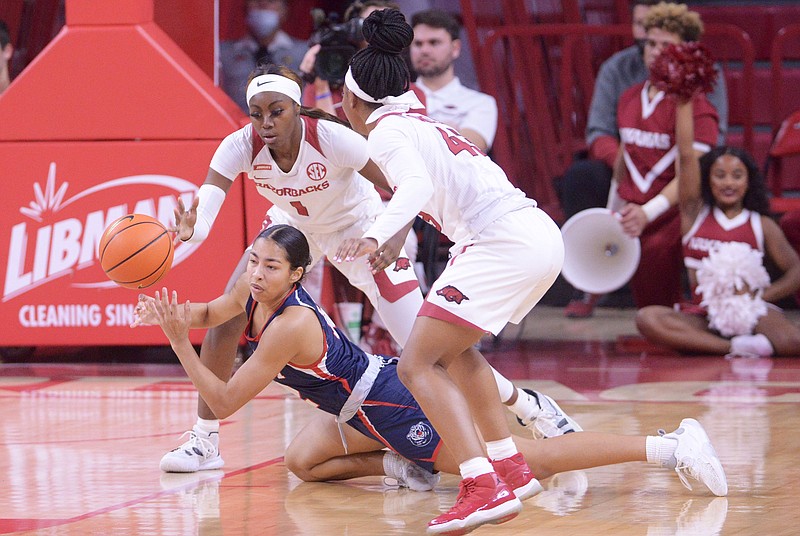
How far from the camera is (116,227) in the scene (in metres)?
5.04

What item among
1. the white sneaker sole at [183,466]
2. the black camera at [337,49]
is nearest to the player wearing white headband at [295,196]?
the white sneaker sole at [183,466]

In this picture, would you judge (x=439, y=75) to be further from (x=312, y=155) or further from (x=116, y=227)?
(x=116, y=227)

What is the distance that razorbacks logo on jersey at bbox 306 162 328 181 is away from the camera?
5.38 metres

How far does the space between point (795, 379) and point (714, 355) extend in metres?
1.04

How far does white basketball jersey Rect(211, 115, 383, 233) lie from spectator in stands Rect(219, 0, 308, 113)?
14.5 feet

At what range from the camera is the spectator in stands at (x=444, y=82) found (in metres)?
8.51

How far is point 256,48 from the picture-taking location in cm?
1020

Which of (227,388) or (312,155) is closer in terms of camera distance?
(227,388)

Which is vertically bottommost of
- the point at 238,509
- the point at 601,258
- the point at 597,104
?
the point at 238,509

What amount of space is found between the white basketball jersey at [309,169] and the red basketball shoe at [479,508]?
182 centimetres

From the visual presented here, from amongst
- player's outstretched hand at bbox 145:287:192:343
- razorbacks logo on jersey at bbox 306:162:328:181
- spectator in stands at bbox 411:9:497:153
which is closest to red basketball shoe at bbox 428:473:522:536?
player's outstretched hand at bbox 145:287:192:343

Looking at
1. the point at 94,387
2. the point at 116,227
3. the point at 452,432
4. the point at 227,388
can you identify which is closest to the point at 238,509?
the point at 227,388

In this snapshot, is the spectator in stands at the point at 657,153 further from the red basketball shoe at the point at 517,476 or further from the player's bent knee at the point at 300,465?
the red basketball shoe at the point at 517,476

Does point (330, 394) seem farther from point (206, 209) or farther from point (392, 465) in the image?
point (206, 209)
